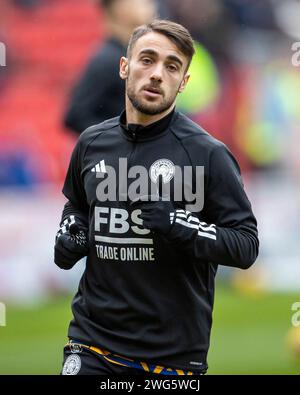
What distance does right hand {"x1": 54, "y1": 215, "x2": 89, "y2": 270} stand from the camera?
16.3 feet

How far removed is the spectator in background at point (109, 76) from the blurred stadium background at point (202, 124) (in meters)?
3.32

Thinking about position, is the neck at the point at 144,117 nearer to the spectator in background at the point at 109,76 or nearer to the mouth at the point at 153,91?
the mouth at the point at 153,91

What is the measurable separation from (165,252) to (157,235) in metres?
0.08

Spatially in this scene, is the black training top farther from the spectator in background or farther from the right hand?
the spectator in background

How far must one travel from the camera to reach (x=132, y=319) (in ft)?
15.8

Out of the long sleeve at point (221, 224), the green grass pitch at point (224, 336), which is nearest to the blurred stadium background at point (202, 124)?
the green grass pitch at point (224, 336)

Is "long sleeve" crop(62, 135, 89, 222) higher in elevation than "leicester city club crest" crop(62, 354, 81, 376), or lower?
higher

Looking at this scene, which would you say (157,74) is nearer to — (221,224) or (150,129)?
(150,129)

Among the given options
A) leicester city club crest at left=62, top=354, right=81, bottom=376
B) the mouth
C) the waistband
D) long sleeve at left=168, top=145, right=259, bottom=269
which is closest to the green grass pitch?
leicester city club crest at left=62, top=354, right=81, bottom=376

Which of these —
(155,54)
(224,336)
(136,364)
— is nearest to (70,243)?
(136,364)

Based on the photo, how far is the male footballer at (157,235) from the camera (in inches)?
187

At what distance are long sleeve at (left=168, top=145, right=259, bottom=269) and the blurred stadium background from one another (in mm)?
5616
